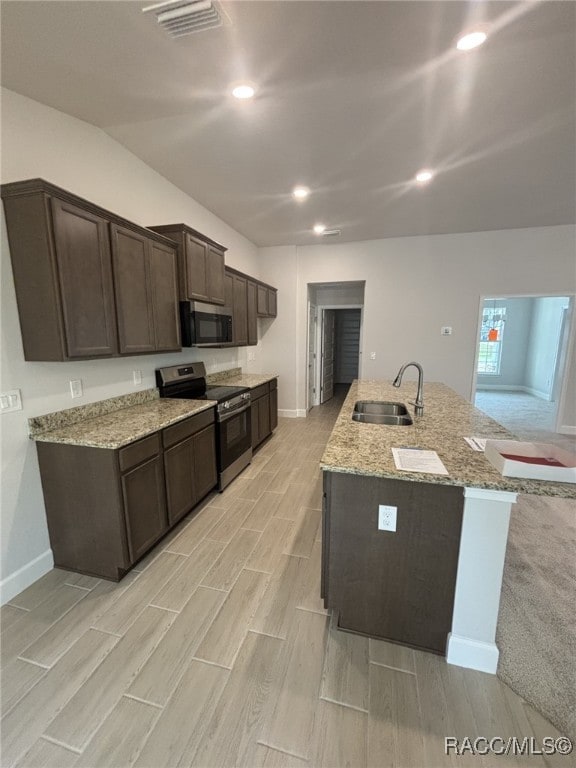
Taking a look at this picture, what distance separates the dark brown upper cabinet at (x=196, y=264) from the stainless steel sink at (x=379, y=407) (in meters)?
1.86

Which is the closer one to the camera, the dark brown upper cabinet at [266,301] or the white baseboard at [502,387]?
the dark brown upper cabinet at [266,301]

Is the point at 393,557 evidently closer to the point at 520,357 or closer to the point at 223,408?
the point at 223,408

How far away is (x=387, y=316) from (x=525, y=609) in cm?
429

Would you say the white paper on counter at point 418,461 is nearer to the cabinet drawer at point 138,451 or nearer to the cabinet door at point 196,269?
the cabinet drawer at point 138,451

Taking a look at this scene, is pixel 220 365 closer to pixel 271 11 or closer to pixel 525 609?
pixel 271 11

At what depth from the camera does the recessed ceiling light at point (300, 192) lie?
11.0 ft

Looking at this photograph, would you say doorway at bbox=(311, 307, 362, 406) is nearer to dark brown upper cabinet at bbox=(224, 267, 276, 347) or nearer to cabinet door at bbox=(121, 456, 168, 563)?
dark brown upper cabinet at bbox=(224, 267, 276, 347)

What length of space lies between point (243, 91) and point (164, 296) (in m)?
1.50

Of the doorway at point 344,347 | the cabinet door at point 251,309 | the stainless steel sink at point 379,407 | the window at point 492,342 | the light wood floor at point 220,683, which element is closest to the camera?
the light wood floor at point 220,683

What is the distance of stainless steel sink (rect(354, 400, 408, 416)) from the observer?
2732mm

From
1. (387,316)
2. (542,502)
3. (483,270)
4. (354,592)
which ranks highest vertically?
(483,270)

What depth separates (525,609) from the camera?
5.83ft

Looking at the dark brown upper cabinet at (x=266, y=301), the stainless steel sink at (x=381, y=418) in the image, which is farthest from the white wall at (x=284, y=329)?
the stainless steel sink at (x=381, y=418)

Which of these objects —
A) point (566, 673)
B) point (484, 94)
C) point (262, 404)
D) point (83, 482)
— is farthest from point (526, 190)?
point (83, 482)
